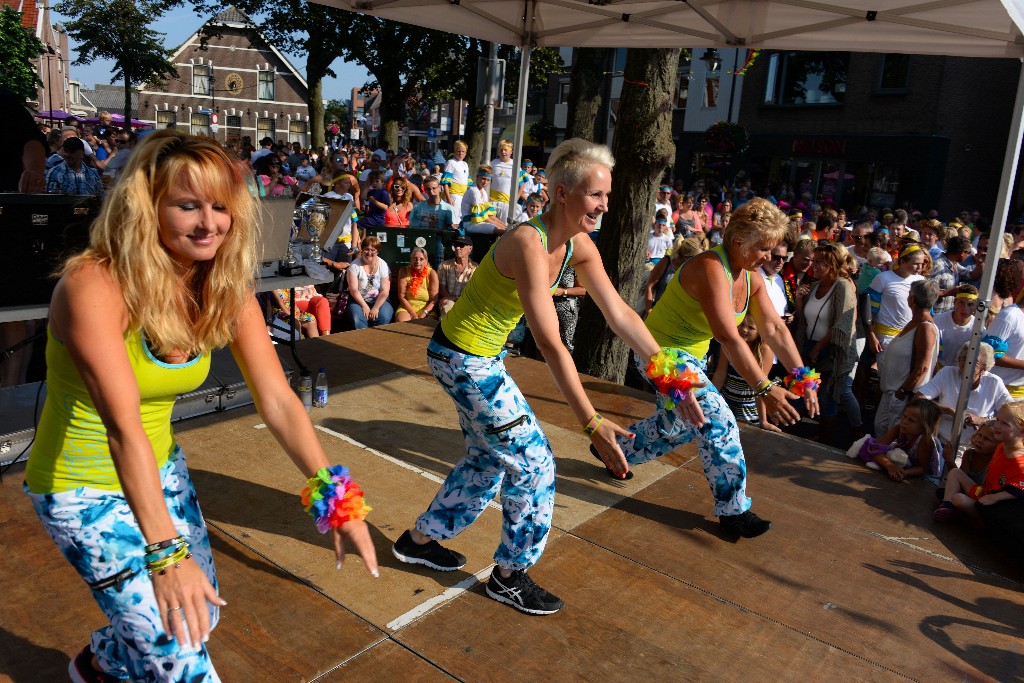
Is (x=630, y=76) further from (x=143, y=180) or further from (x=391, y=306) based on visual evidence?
(x=143, y=180)

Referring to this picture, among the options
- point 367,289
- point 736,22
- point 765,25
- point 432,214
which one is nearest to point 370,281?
point 367,289

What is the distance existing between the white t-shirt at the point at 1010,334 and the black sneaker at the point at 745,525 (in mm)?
3370

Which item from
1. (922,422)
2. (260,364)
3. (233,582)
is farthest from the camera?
(922,422)

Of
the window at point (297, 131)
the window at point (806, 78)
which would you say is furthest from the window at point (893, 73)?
the window at point (297, 131)

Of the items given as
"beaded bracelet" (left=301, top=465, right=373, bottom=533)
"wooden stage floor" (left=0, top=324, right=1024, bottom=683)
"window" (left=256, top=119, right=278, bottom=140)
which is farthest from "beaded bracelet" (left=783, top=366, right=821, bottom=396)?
"window" (left=256, top=119, right=278, bottom=140)

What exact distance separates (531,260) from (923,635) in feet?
8.15

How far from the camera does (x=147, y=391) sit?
6.45ft

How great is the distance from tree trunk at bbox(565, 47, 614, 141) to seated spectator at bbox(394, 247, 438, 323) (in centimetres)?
480

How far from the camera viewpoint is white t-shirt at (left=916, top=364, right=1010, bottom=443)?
567 centimetres

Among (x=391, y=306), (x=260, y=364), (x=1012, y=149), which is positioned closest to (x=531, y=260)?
(x=260, y=364)

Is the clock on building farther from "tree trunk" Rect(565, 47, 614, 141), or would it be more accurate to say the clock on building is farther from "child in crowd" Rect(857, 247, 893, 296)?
"child in crowd" Rect(857, 247, 893, 296)

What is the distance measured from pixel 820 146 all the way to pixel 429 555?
27.2m

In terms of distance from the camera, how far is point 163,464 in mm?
2176

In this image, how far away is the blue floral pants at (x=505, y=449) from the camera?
3117 millimetres
